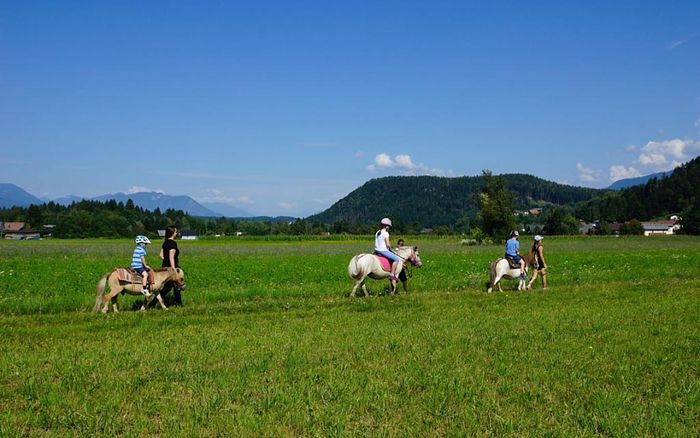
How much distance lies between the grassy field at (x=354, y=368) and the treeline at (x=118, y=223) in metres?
126

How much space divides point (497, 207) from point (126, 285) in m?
70.3

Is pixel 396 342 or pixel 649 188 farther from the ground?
pixel 649 188

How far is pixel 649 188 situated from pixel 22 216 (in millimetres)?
220823

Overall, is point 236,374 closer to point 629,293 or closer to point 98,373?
point 98,373

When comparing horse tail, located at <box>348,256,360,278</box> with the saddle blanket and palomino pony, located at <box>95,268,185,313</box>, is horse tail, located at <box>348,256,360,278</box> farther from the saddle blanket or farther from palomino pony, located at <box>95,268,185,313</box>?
the saddle blanket

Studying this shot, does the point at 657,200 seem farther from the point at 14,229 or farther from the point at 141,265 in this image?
the point at 14,229

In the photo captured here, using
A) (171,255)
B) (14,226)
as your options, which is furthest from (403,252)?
(14,226)

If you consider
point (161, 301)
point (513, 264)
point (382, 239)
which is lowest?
point (161, 301)

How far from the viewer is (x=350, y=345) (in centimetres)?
1038

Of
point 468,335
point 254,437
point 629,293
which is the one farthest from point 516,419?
point 629,293

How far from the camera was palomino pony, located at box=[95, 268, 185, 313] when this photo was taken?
15.0 metres

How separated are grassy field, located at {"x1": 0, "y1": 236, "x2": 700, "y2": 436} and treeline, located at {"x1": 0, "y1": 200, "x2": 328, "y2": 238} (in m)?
126

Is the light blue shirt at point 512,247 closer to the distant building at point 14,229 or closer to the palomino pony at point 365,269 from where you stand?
the palomino pony at point 365,269

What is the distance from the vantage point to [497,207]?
79.5 metres
